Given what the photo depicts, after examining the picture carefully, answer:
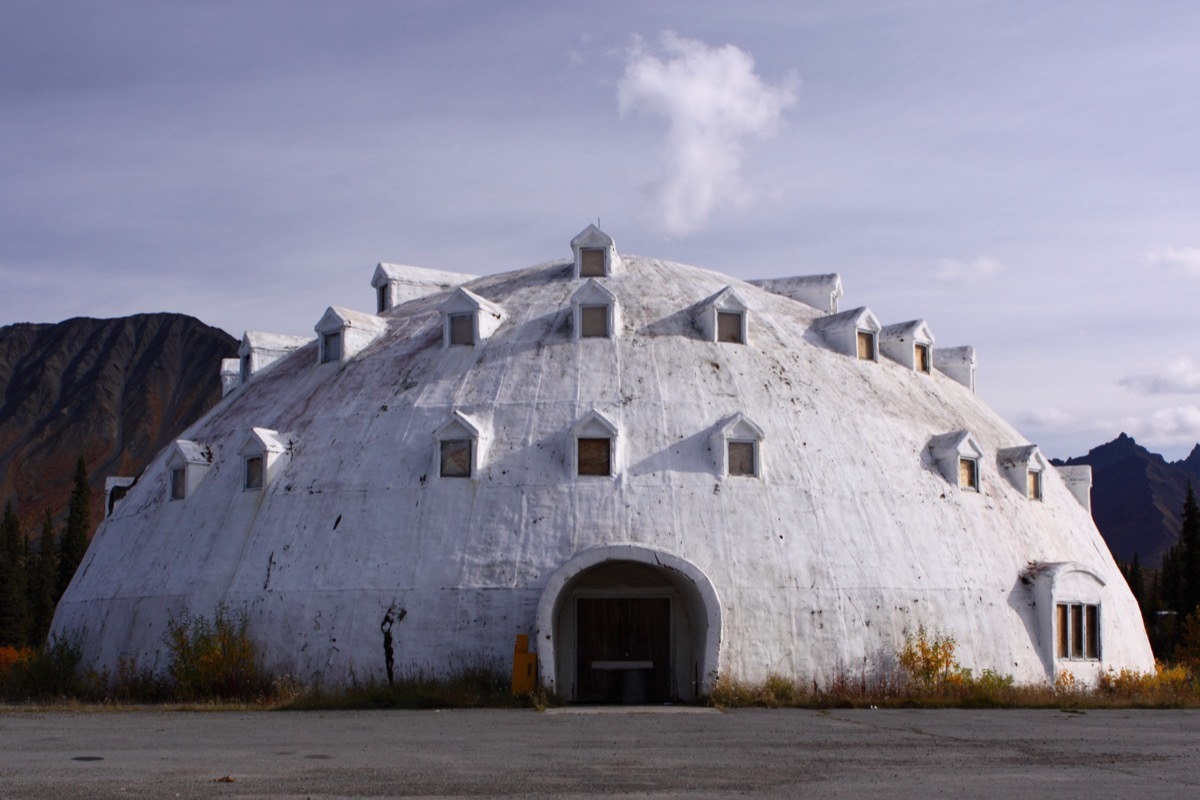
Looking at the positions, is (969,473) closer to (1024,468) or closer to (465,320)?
(1024,468)

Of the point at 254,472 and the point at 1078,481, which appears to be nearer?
the point at 254,472

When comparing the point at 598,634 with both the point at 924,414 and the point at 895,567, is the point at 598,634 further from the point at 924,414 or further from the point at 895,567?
the point at 924,414

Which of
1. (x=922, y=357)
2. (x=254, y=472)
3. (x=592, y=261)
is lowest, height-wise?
(x=254, y=472)

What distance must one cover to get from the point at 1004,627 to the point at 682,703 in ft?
26.2

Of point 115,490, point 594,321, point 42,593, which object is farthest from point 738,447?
point 42,593

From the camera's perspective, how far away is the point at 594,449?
28297mm

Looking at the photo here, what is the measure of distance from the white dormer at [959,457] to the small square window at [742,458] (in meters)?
5.45

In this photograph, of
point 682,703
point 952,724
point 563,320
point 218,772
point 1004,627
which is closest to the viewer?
point 218,772

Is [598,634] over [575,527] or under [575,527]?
under

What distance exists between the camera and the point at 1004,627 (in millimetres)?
29000

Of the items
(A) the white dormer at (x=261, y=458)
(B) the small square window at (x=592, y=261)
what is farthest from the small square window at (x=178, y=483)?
(B) the small square window at (x=592, y=261)

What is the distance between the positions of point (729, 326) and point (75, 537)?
83882 millimetres

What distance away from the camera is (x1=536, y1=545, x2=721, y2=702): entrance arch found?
2736cm

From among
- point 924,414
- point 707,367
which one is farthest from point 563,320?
point 924,414
